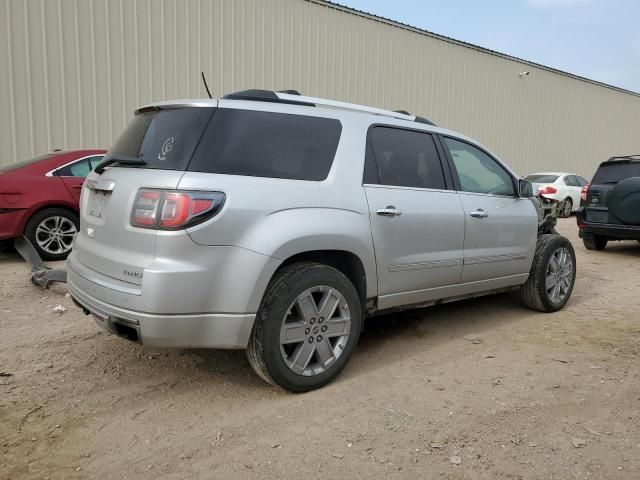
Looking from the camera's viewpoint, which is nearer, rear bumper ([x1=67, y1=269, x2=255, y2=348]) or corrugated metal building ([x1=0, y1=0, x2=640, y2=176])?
rear bumper ([x1=67, y1=269, x2=255, y2=348])

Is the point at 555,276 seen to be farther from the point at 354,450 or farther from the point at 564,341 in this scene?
the point at 354,450

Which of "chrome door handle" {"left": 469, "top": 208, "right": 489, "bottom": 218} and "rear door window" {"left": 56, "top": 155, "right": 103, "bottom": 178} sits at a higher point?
"chrome door handle" {"left": 469, "top": 208, "right": 489, "bottom": 218}

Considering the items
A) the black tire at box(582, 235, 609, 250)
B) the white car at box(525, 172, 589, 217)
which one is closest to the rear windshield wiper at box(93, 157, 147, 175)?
the black tire at box(582, 235, 609, 250)

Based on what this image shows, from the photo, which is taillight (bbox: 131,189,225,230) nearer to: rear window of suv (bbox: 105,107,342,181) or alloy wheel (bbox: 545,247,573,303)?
rear window of suv (bbox: 105,107,342,181)

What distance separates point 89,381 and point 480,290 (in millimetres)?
3013

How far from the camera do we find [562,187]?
15.0 meters

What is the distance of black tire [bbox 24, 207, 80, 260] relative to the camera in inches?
251

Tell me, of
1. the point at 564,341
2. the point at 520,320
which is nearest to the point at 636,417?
the point at 564,341

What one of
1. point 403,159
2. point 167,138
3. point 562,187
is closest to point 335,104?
point 403,159

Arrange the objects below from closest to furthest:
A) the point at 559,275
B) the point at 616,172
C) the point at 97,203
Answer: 1. the point at 97,203
2. the point at 559,275
3. the point at 616,172

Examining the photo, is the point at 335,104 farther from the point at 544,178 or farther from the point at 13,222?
the point at 544,178

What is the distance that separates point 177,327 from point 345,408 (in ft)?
3.45

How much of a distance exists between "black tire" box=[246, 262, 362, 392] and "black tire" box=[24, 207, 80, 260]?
15.4 feet

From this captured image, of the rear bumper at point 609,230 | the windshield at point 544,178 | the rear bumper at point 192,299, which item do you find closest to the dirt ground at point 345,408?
the rear bumper at point 192,299
